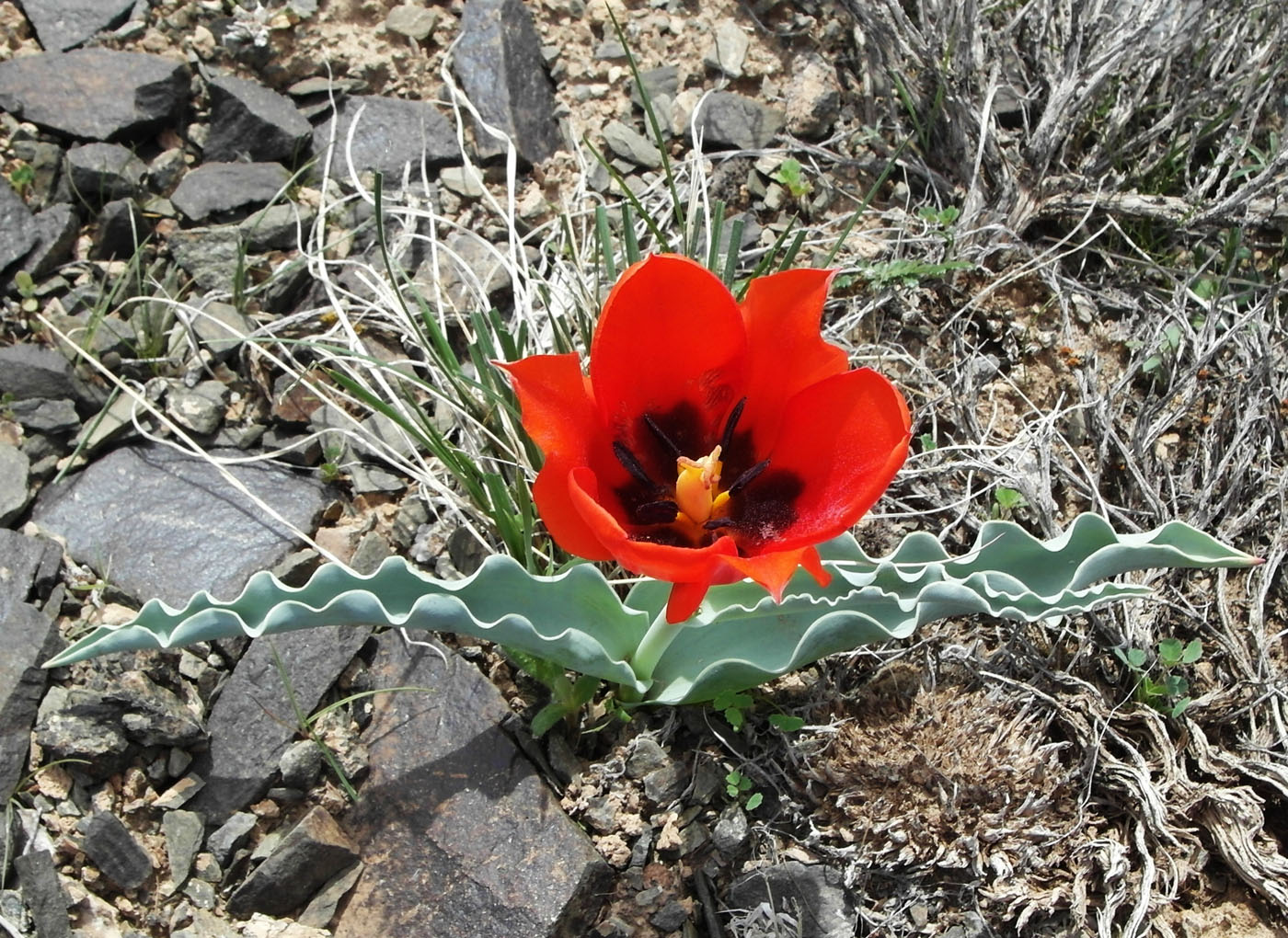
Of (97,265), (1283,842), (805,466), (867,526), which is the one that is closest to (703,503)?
(805,466)

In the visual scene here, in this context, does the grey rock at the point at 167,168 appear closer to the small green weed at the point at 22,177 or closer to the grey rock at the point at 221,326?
the small green weed at the point at 22,177

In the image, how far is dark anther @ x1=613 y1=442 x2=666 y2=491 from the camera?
74.9 inches

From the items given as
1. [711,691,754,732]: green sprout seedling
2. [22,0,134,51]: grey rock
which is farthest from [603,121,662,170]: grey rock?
[711,691,754,732]: green sprout seedling

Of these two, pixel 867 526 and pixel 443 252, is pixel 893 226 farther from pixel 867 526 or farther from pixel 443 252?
pixel 443 252

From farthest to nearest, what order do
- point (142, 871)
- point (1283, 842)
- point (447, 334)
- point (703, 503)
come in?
point (447, 334) < point (1283, 842) < point (142, 871) < point (703, 503)

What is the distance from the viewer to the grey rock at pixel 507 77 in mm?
3359

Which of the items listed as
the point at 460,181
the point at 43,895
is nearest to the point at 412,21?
the point at 460,181

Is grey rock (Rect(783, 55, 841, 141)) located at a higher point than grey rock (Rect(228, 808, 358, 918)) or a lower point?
higher

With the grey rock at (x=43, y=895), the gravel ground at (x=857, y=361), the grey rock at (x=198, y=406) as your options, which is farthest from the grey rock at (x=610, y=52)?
the grey rock at (x=43, y=895)

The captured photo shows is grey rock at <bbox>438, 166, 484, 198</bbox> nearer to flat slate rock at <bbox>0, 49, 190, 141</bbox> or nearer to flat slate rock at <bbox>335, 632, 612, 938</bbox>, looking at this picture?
flat slate rock at <bbox>0, 49, 190, 141</bbox>

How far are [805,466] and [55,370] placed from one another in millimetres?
1882

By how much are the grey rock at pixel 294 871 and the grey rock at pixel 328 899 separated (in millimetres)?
12

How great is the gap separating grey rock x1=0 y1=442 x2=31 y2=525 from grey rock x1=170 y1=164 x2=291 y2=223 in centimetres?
79

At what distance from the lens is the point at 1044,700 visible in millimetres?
2520
